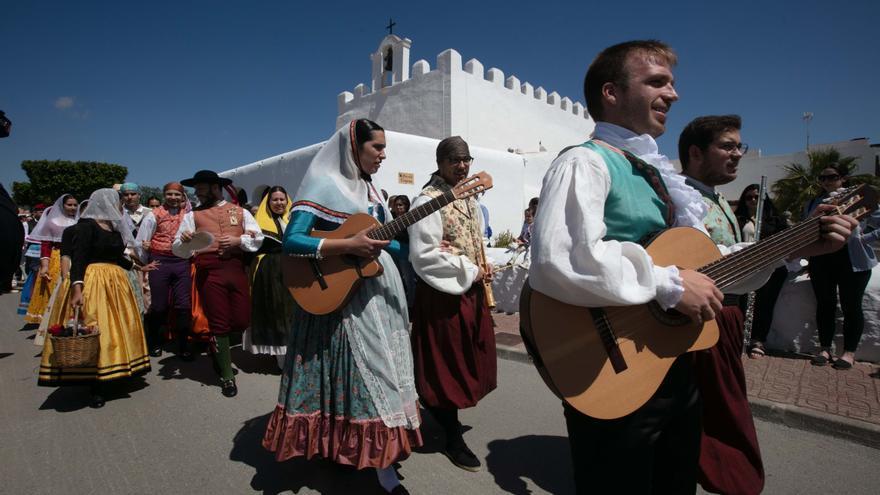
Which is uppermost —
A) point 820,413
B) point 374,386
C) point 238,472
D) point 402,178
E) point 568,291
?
point 402,178

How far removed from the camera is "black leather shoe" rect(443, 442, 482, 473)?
2781mm

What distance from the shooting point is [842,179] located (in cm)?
442

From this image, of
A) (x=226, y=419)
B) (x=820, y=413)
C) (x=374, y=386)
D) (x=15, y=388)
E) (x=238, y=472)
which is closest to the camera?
(x=374, y=386)

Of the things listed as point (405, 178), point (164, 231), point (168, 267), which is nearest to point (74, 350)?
point (168, 267)

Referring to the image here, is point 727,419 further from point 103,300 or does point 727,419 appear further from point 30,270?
point 30,270

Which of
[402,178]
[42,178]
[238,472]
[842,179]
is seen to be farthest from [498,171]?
[42,178]

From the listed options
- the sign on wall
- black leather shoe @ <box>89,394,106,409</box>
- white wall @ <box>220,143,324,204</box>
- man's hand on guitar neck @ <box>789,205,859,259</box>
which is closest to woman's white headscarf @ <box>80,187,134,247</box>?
black leather shoe @ <box>89,394,106,409</box>

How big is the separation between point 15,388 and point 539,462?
517 cm

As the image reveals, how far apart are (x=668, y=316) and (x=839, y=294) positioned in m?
4.64

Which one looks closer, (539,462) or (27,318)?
(539,462)

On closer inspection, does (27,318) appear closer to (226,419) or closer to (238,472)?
(226,419)

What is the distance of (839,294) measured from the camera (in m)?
4.52

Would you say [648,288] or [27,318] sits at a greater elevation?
[648,288]

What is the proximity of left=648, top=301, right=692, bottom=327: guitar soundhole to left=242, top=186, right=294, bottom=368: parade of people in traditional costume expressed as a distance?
4.02 metres
